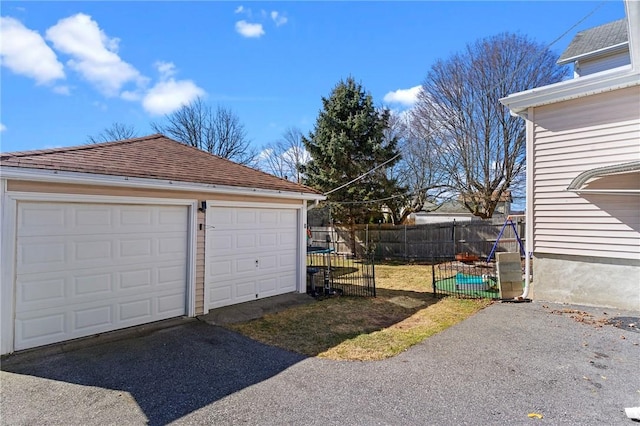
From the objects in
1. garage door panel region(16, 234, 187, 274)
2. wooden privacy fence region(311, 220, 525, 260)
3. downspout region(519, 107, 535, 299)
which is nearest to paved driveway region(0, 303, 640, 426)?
garage door panel region(16, 234, 187, 274)

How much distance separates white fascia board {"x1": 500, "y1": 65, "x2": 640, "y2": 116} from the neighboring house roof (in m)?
6.51

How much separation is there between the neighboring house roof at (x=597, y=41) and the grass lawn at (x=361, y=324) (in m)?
10.1

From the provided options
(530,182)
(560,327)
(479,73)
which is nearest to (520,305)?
(560,327)

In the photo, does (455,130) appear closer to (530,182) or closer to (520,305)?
(530,182)

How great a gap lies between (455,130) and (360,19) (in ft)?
31.3

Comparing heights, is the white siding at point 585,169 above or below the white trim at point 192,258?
above

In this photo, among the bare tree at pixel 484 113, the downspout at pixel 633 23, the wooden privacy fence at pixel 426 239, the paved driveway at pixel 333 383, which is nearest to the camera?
the paved driveway at pixel 333 383

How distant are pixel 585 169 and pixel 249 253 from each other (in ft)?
23.4

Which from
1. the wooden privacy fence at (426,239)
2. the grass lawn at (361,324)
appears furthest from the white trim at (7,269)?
the wooden privacy fence at (426,239)

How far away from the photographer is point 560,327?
5570mm

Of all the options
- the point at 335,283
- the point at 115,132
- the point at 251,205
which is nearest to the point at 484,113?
the point at 335,283

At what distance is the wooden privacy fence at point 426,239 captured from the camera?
15266 mm

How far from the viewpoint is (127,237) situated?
568 centimetres

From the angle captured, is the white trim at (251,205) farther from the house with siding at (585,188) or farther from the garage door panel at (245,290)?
the house with siding at (585,188)
